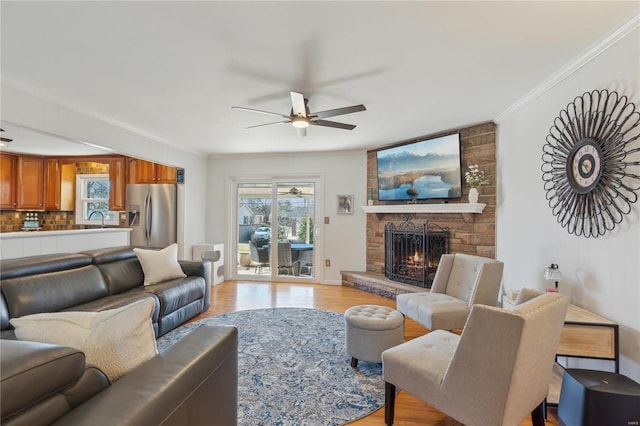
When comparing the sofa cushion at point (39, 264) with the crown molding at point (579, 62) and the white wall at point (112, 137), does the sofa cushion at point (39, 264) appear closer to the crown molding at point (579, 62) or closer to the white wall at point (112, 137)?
the white wall at point (112, 137)

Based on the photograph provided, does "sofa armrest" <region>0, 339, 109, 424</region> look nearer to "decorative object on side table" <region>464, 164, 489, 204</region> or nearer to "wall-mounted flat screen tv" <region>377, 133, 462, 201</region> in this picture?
"decorative object on side table" <region>464, 164, 489, 204</region>

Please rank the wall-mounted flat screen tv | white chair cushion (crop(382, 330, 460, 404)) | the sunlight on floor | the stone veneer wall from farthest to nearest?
the sunlight on floor
the wall-mounted flat screen tv
the stone veneer wall
white chair cushion (crop(382, 330, 460, 404))

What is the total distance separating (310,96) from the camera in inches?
116

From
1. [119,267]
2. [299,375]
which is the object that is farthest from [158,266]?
[299,375]

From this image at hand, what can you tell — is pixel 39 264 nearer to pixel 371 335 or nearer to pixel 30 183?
pixel 371 335

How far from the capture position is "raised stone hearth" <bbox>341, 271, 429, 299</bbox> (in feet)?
14.5

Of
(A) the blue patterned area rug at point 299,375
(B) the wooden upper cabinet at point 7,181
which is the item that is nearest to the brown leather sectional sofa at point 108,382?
(A) the blue patterned area rug at point 299,375

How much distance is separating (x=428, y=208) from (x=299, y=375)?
2877mm

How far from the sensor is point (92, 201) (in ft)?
19.2

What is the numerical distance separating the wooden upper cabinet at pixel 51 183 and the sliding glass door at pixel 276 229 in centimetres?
335

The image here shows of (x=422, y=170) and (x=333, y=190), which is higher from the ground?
(x=422, y=170)

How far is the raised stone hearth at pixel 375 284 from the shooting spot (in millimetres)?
4420

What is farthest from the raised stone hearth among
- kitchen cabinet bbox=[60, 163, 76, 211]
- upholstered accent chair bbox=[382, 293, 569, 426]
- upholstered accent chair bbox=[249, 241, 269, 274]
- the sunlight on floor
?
kitchen cabinet bbox=[60, 163, 76, 211]

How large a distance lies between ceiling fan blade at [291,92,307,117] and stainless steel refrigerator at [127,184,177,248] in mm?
→ 3456
